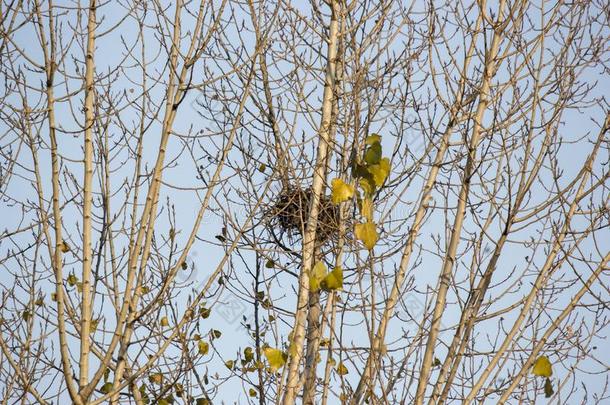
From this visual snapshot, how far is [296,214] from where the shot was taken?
6.39 meters

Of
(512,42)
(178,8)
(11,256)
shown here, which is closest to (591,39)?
(512,42)

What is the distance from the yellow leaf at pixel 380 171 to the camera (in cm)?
332

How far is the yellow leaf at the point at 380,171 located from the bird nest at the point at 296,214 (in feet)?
6.54

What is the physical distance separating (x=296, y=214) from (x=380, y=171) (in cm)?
309

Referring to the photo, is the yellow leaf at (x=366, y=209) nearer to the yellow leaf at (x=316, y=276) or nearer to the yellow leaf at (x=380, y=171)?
the yellow leaf at (x=380, y=171)

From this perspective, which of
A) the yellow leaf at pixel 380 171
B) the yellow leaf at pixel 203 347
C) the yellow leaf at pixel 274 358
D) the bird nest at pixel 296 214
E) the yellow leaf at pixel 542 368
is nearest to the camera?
the yellow leaf at pixel 380 171

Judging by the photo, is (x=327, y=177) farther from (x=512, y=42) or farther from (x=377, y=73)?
(x=512, y=42)

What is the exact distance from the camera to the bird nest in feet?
18.8

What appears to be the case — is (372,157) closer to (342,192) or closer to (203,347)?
(342,192)

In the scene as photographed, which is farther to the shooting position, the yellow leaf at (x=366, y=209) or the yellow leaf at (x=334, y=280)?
the yellow leaf at (x=334, y=280)

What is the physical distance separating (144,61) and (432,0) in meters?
1.69

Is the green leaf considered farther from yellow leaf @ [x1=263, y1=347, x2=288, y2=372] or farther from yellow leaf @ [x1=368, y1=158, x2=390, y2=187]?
yellow leaf @ [x1=263, y1=347, x2=288, y2=372]

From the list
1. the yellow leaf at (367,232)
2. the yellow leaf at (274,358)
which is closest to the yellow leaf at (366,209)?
the yellow leaf at (367,232)

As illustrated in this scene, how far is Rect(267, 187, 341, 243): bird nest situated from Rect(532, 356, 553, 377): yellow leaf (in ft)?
6.33
